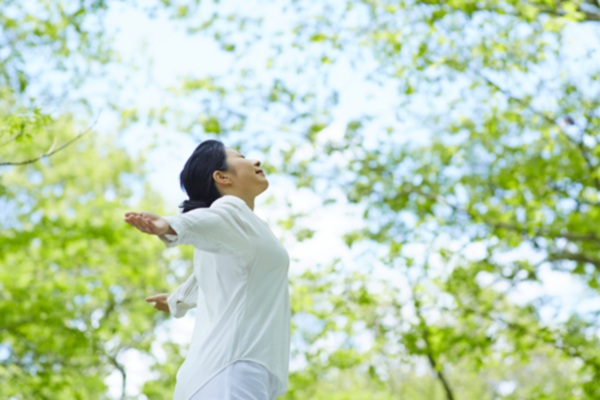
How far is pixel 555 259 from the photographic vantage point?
25.3 feet

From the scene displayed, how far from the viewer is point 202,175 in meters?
2.49

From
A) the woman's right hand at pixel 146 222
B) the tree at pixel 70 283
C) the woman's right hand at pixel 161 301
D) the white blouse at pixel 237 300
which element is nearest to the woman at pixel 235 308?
the white blouse at pixel 237 300

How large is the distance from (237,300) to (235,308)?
0.08ft

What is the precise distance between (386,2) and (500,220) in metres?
2.56

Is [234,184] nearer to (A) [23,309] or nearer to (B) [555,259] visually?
(B) [555,259]

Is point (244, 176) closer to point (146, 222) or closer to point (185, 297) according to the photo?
point (185, 297)

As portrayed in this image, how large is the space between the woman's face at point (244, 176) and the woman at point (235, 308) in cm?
5

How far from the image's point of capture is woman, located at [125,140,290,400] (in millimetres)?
2104

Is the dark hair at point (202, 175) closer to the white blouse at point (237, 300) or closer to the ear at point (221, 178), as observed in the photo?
the ear at point (221, 178)

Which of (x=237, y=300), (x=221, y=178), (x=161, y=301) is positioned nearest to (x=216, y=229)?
(x=237, y=300)

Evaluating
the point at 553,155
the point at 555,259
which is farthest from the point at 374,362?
the point at 553,155

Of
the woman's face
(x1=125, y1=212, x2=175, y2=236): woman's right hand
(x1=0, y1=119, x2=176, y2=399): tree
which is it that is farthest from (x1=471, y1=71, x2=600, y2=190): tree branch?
(x1=125, y1=212, x2=175, y2=236): woman's right hand

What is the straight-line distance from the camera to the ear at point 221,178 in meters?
2.47

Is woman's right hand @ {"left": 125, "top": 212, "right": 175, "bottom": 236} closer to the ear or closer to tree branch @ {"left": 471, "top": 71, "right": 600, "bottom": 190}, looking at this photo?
the ear
